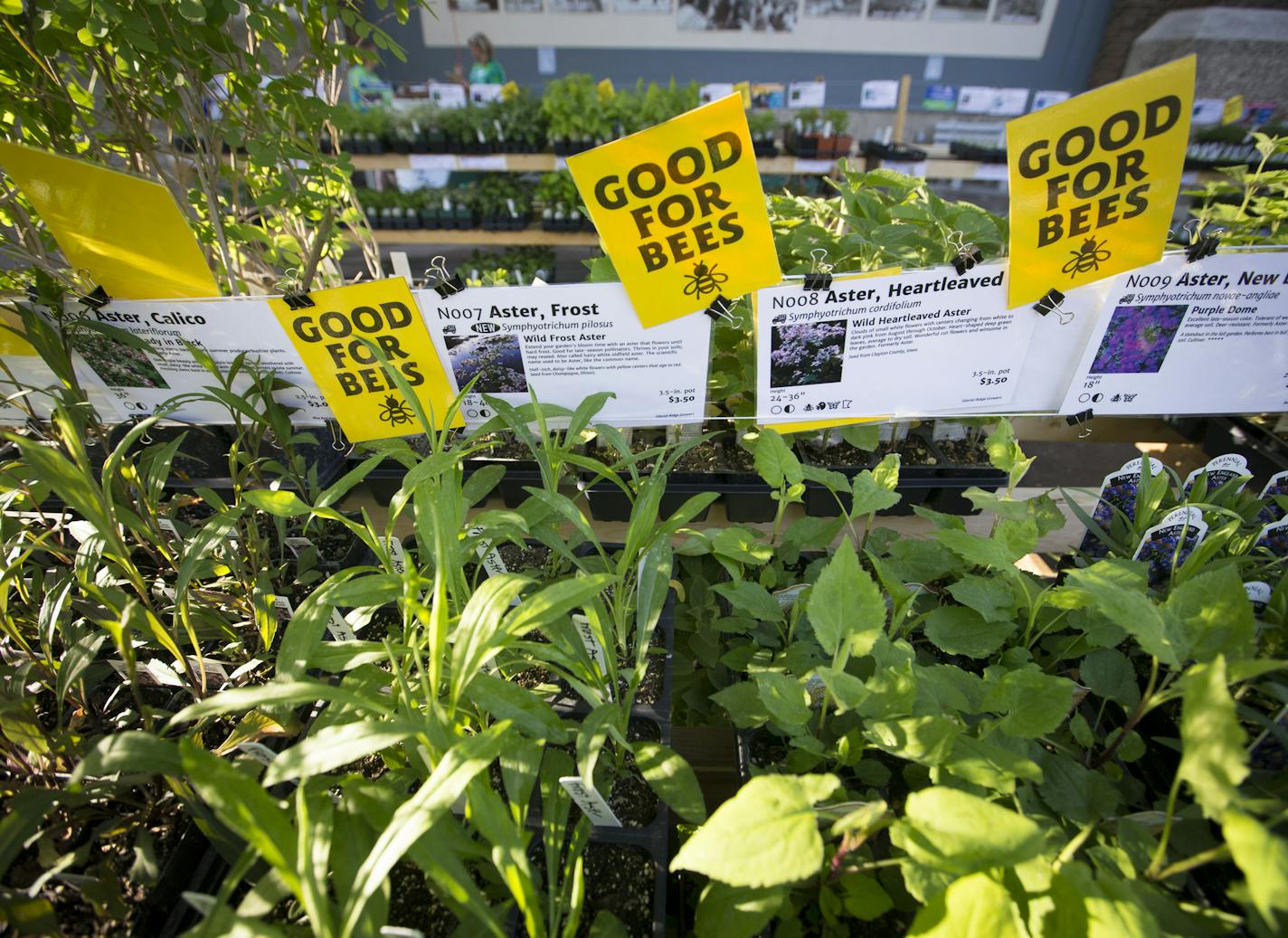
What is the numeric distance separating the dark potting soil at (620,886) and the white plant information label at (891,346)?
0.65 meters

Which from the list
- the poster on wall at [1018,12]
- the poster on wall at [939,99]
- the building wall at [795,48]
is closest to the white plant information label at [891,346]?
the poster on wall at [939,99]

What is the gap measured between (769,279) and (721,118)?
218 mm

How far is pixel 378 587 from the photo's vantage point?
637 mm

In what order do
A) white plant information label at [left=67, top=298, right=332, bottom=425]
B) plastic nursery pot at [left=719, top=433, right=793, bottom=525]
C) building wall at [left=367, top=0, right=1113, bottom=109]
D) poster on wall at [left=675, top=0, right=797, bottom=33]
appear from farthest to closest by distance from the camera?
building wall at [left=367, top=0, right=1113, bottom=109] → poster on wall at [left=675, top=0, right=797, bottom=33] → plastic nursery pot at [left=719, top=433, right=793, bottom=525] → white plant information label at [left=67, top=298, right=332, bottom=425]

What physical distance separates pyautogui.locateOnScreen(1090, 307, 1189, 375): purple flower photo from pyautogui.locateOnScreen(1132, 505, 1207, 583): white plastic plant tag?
292 millimetres

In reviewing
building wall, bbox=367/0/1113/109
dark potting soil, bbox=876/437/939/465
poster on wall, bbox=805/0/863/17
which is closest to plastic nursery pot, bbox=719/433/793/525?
dark potting soil, bbox=876/437/939/465

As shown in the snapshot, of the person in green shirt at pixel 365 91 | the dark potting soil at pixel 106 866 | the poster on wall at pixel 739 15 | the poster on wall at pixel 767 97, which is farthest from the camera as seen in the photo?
the poster on wall at pixel 739 15

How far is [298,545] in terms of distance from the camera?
0.97 meters

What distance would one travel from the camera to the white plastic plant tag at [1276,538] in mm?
795

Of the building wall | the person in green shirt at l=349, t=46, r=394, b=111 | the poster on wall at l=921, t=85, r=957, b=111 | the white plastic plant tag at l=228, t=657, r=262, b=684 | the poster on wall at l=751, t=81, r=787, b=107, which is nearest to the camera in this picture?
the white plastic plant tag at l=228, t=657, r=262, b=684

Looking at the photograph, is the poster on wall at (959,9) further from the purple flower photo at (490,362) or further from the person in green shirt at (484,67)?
the purple flower photo at (490,362)

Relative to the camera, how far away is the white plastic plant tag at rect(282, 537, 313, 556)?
0.96m

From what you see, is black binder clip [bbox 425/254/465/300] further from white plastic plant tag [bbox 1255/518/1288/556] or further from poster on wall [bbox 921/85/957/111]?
poster on wall [bbox 921/85/957/111]

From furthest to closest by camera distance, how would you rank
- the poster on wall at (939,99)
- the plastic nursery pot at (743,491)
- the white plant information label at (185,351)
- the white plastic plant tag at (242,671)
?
the poster on wall at (939,99) < the plastic nursery pot at (743,491) < the white plant information label at (185,351) < the white plastic plant tag at (242,671)
